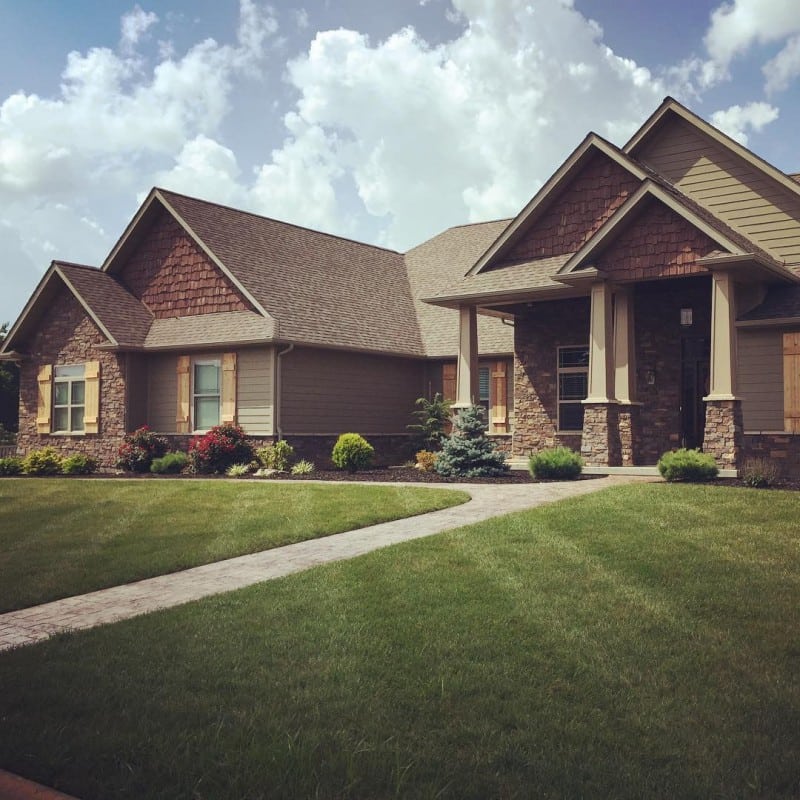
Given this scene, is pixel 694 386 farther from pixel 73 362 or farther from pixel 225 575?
pixel 73 362

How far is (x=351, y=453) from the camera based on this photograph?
20047mm

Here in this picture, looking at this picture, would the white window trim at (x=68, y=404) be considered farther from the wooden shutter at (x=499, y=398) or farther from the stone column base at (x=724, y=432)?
the stone column base at (x=724, y=432)

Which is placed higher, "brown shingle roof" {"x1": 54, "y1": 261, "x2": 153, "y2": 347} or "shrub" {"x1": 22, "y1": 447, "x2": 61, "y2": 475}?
"brown shingle roof" {"x1": 54, "y1": 261, "x2": 153, "y2": 347}

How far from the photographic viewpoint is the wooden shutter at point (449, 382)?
2572 centimetres

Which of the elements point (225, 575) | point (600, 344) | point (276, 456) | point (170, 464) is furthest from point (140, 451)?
point (225, 575)

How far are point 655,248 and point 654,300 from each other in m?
2.49

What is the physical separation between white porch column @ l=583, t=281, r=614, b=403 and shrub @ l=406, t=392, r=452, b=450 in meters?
6.75

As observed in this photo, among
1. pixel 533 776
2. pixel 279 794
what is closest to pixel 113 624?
pixel 279 794

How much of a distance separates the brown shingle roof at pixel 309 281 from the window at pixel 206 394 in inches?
96.8

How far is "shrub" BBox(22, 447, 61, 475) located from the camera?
2227cm

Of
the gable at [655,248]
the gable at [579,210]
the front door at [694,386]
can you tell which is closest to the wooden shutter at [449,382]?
the gable at [579,210]

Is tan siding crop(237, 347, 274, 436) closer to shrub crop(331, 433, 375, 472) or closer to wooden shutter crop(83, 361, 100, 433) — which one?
shrub crop(331, 433, 375, 472)

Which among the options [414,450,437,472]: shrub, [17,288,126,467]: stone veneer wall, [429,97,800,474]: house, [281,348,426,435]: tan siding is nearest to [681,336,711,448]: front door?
[429,97,800,474]: house

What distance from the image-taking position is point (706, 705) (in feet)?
16.7
